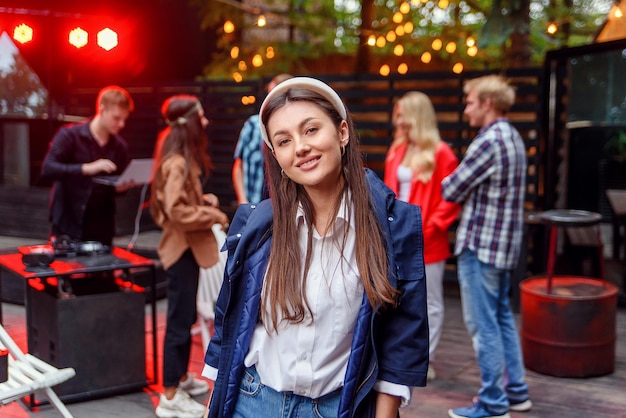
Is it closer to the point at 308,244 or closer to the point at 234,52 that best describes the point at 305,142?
the point at 308,244

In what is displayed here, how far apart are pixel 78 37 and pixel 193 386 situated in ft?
16.5

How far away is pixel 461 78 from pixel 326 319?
6.38 m

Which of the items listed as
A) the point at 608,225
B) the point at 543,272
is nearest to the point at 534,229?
the point at 543,272

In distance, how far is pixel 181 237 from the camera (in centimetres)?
470

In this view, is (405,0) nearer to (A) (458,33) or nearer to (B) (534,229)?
(A) (458,33)

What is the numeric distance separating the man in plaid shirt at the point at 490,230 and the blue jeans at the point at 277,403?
8.41 feet

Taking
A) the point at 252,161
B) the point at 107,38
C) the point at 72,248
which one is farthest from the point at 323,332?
the point at 107,38

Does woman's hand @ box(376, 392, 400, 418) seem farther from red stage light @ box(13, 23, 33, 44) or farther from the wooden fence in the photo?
red stage light @ box(13, 23, 33, 44)

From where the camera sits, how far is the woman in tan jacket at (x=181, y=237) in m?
4.65

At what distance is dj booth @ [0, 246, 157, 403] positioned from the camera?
4.78m

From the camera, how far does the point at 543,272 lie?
7773mm

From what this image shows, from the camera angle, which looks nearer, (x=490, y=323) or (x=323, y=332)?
(x=323, y=332)

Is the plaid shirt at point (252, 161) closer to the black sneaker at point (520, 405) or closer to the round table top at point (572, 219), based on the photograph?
the round table top at point (572, 219)

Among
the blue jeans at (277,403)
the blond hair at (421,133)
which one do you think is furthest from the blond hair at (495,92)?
the blue jeans at (277,403)
